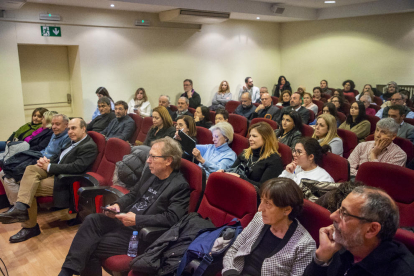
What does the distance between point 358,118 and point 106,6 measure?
534 cm

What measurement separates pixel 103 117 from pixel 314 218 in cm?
427

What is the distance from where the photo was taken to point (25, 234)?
135 inches

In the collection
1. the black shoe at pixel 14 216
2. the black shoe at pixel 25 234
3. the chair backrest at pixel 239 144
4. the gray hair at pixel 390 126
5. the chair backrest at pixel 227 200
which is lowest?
→ the black shoe at pixel 25 234

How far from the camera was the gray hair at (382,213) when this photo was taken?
1.44 metres

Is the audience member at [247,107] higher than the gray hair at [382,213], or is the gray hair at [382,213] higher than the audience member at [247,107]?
the audience member at [247,107]

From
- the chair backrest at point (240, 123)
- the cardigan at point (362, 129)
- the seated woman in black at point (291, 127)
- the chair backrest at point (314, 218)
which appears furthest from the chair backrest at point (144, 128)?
the chair backrest at point (314, 218)

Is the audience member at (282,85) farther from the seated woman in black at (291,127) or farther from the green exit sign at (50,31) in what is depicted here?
the seated woman in black at (291,127)

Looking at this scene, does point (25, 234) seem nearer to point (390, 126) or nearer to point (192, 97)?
point (390, 126)

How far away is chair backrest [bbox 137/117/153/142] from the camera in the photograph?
5.05 meters

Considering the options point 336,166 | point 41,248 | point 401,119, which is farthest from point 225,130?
point 401,119

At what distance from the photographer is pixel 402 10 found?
26.4ft

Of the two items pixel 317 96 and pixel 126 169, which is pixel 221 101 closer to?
pixel 317 96

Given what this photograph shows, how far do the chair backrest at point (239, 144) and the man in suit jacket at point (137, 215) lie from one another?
1.09 m

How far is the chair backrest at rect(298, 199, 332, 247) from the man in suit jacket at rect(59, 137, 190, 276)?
0.91m
